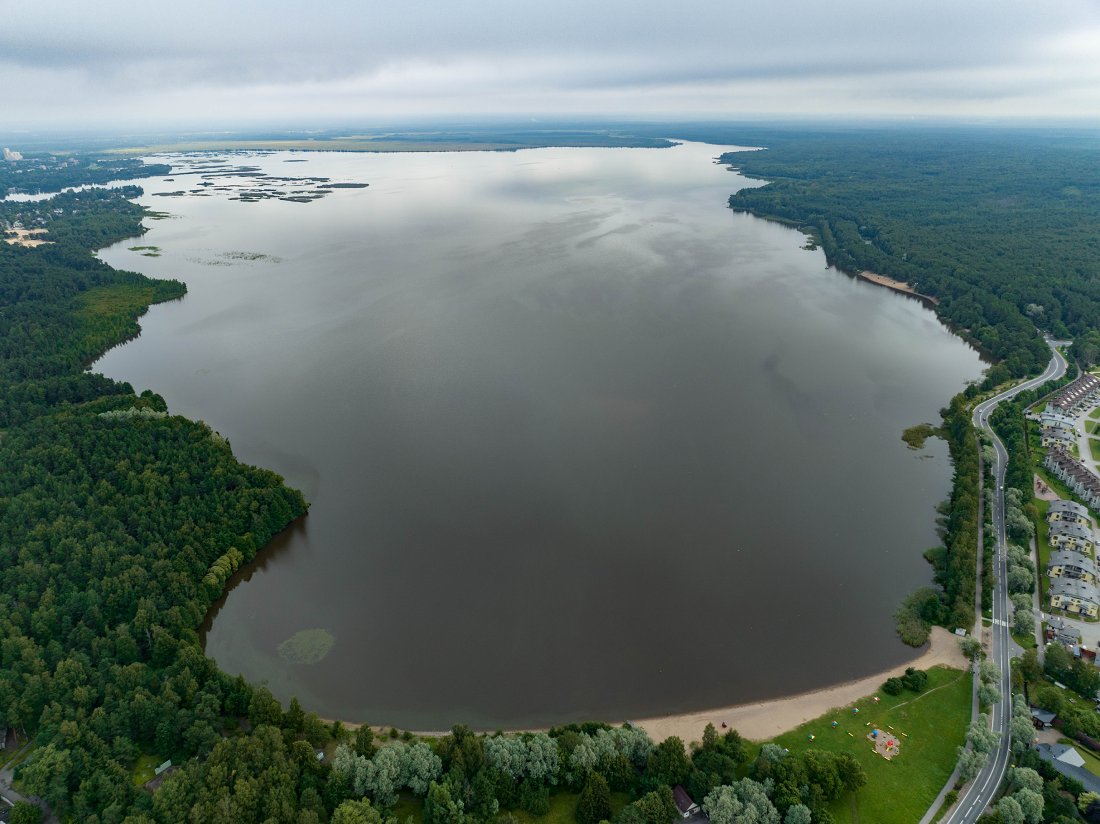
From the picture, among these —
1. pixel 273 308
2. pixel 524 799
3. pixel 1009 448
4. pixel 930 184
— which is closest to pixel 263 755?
pixel 524 799

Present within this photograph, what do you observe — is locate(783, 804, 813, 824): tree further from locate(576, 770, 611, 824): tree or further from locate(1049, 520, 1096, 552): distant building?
locate(1049, 520, 1096, 552): distant building

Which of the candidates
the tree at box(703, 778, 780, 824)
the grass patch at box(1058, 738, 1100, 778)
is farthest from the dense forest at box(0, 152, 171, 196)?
the grass patch at box(1058, 738, 1100, 778)

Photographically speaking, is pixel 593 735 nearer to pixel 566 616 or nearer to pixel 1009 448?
pixel 566 616

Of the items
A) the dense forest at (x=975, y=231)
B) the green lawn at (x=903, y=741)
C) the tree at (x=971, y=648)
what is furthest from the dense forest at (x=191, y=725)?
the dense forest at (x=975, y=231)

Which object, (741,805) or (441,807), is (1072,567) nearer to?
(741,805)

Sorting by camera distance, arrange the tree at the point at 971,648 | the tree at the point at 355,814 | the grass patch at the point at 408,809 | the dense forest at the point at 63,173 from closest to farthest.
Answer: the tree at the point at 355,814 < the grass patch at the point at 408,809 < the tree at the point at 971,648 < the dense forest at the point at 63,173

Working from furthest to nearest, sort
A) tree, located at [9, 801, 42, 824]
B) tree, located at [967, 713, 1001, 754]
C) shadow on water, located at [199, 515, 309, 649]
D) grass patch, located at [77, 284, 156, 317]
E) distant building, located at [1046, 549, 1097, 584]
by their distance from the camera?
grass patch, located at [77, 284, 156, 317] < shadow on water, located at [199, 515, 309, 649] < distant building, located at [1046, 549, 1097, 584] < tree, located at [967, 713, 1001, 754] < tree, located at [9, 801, 42, 824]

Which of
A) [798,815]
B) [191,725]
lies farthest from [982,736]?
[191,725]

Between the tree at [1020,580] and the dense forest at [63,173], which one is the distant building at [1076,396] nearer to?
Answer: the tree at [1020,580]
